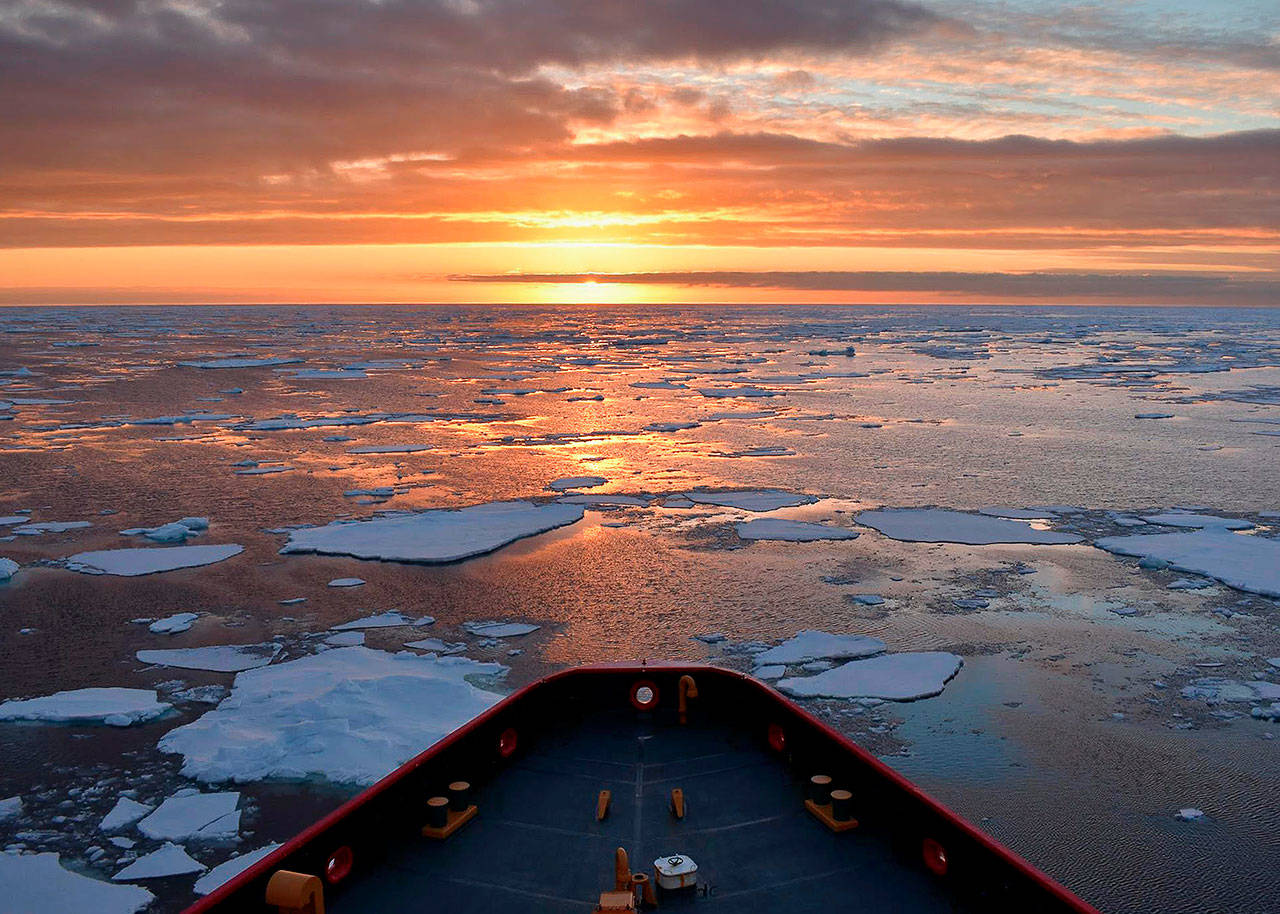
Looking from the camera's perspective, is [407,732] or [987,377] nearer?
[407,732]

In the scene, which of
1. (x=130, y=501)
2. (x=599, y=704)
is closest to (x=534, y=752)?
(x=599, y=704)

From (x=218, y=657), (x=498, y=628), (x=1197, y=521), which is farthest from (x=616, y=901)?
(x=1197, y=521)

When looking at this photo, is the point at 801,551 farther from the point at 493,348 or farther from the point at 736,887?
the point at 493,348

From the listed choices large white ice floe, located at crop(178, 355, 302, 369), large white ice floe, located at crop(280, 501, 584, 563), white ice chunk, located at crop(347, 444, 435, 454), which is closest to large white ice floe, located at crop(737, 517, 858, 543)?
large white ice floe, located at crop(280, 501, 584, 563)

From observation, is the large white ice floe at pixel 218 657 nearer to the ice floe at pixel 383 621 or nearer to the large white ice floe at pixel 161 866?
the ice floe at pixel 383 621

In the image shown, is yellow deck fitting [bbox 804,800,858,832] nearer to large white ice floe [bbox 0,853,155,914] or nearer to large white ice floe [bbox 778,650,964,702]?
large white ice floe [bbox 778,650,964,702]
